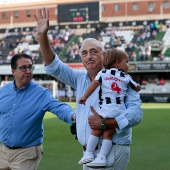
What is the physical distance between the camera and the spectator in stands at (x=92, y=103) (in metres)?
4.15

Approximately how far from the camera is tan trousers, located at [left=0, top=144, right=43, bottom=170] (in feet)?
16.9

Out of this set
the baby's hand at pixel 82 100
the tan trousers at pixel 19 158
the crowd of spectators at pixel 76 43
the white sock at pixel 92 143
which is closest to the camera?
the white sock at pixel 92 143

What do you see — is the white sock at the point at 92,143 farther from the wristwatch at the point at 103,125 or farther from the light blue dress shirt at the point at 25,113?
the light blue dress shirt at the point at 25,113

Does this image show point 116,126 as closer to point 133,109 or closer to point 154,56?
point 133,109

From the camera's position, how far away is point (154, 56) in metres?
46.8

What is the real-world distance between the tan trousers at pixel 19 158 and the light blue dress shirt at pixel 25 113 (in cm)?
7

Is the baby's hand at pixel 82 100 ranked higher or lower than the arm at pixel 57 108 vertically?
higher

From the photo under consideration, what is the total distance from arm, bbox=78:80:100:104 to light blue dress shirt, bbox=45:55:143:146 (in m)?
0.11

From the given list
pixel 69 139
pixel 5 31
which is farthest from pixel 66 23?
pixel 69 139

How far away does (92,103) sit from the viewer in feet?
14.4

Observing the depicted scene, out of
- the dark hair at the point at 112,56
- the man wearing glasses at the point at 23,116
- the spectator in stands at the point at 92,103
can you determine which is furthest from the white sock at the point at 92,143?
the man wearing glasses at the point at 23,116

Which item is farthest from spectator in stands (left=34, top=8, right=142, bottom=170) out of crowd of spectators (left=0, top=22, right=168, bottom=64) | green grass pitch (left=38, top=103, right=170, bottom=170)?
crowd of spectators (left=0, top=22, right=168, bottom=64)

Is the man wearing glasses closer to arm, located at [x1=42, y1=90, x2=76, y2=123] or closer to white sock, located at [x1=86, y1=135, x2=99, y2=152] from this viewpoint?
arm, located at [x1=42, y1=90, x2=76, y2=123]

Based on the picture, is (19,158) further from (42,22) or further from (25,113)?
(42,22)
